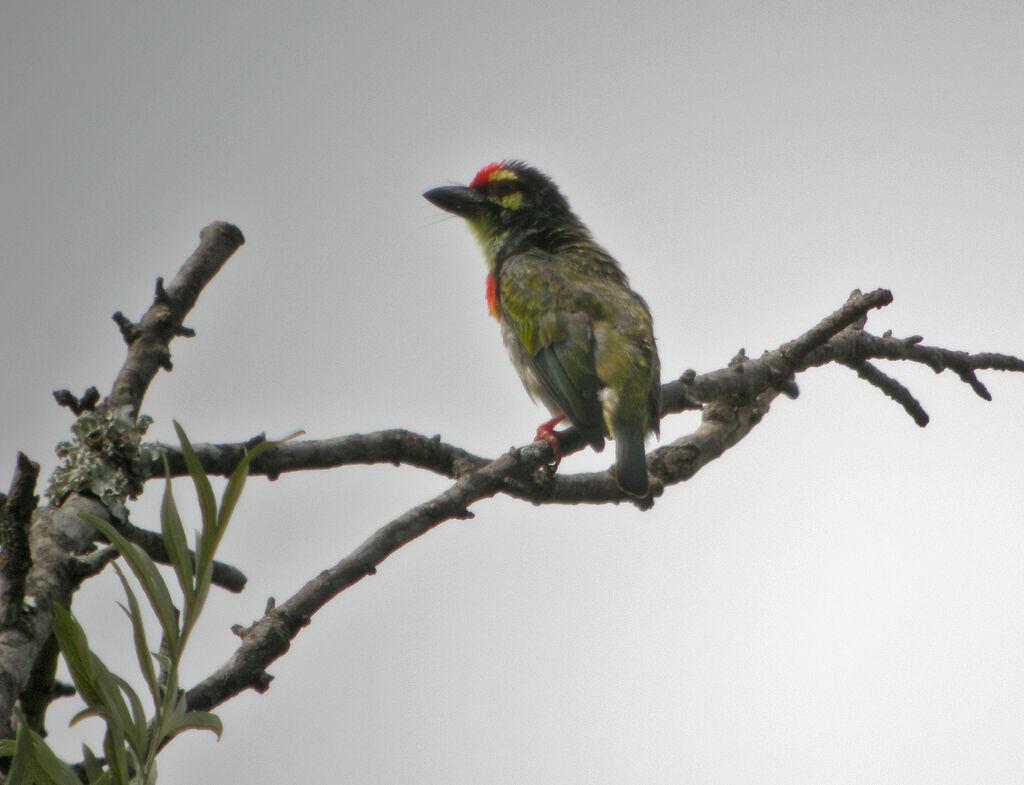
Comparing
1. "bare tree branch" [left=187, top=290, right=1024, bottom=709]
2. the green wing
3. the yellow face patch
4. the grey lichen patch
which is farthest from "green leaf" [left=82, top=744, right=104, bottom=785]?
the yellow face patch

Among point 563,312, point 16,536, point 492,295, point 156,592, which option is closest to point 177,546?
point 156,592

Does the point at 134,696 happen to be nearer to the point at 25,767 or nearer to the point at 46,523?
the point at 25,767

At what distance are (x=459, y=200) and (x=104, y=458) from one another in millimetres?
5027

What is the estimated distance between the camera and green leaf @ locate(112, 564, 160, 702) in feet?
3.98

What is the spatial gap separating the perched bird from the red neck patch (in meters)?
0.01

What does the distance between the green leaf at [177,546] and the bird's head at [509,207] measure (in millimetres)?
5771

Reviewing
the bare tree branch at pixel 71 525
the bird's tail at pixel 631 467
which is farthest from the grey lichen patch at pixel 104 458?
the bird's tail at pixel 631 467

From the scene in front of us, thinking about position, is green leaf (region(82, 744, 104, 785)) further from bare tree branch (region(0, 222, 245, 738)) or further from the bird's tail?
the bird's tail

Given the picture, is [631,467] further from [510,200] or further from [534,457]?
[510,200]

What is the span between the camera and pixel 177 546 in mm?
1306

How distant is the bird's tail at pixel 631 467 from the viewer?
3965mm

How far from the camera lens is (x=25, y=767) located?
107cm

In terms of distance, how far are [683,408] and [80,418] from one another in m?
2.55

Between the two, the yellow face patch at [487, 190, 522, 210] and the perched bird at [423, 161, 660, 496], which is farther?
the yellow face patch at [487, 190, 522, 210]
